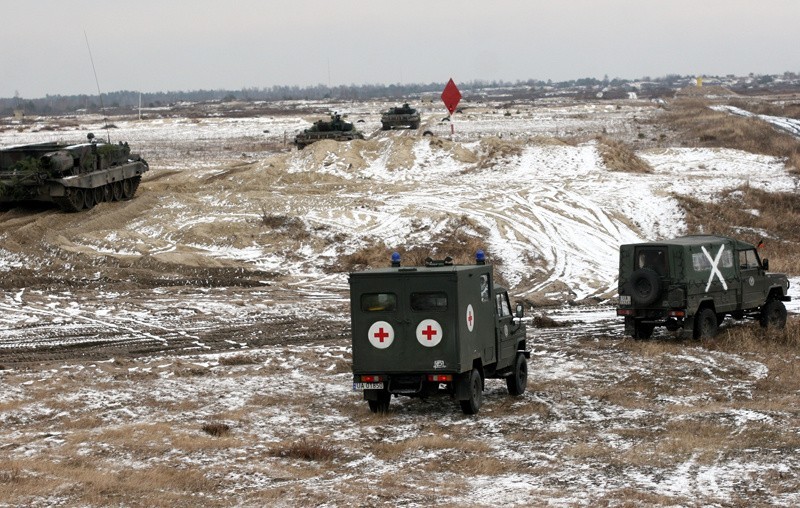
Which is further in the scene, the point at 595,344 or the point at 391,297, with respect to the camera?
the point at 595,344

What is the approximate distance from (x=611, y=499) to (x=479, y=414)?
4649mm

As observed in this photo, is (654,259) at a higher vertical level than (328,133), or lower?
lower

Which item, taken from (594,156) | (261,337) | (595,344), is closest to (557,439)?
(595,344)

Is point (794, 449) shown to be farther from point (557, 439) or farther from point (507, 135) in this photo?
point (507, 135)

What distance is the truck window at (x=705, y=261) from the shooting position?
2248 cm

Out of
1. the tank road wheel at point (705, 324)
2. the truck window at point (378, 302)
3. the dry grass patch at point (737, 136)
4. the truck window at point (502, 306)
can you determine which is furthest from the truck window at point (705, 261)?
the dry grass patch at point (737, 136)

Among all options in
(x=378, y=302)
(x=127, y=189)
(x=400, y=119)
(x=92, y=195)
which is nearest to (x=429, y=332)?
(x=378, y=302)

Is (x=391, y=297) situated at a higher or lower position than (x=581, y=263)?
higher

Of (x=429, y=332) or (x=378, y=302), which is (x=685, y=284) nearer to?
(x=429, y=332)

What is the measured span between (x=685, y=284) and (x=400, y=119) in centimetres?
5496

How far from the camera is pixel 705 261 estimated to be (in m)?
22.8

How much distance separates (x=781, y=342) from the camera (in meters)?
22.2

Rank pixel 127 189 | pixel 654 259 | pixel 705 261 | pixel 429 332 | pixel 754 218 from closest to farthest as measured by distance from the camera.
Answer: pixel 429 332 < pixel 654 259 < pixel 705 261 < pixel 754 218 < pixel 127 189

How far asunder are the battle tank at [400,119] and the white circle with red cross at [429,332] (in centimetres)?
6058
